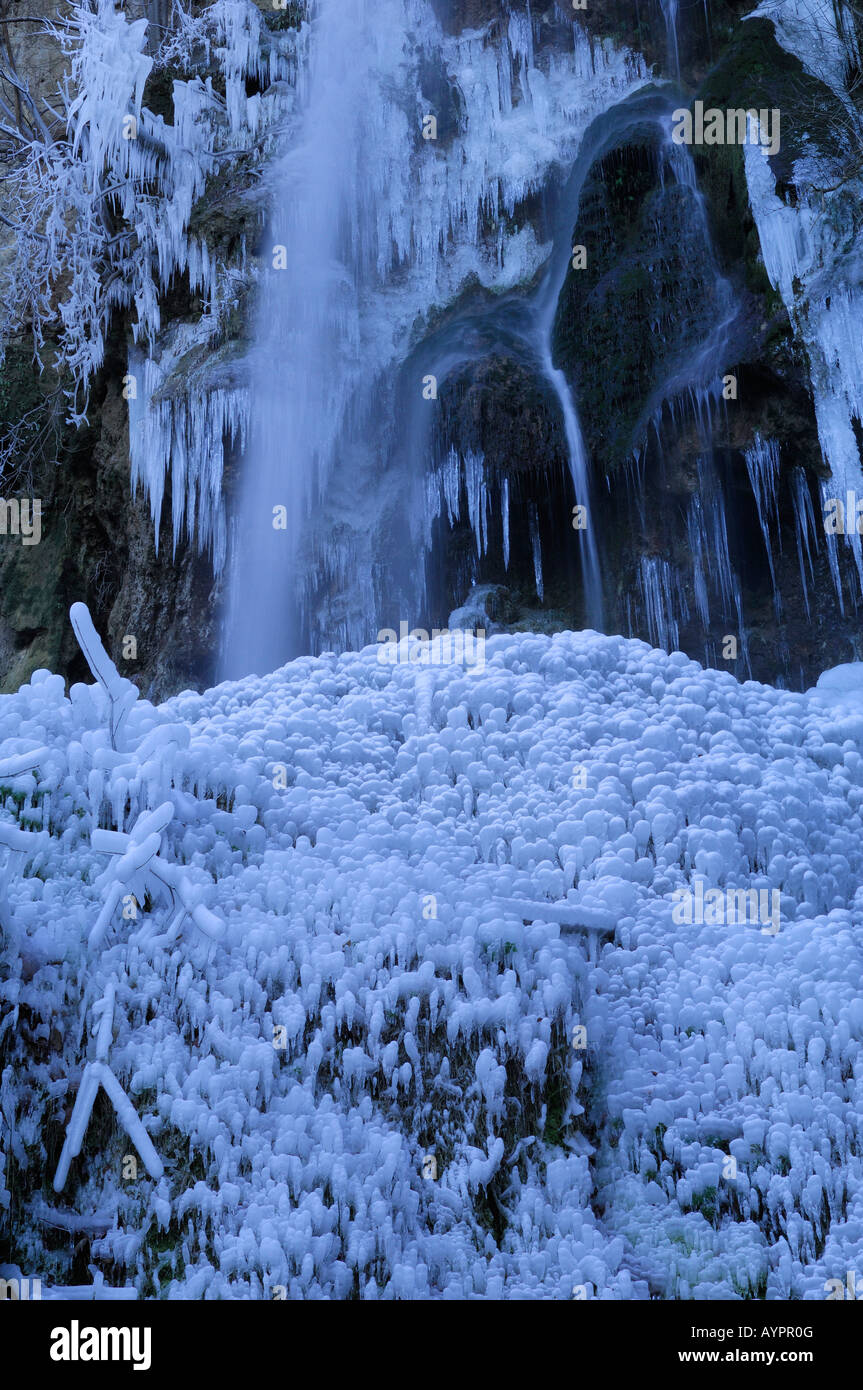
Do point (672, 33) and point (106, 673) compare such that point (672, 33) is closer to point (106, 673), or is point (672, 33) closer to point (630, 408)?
point (630, 408)

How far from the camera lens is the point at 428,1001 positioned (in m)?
5.27

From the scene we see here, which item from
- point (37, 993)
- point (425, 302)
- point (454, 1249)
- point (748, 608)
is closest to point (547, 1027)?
point (454, 1249)

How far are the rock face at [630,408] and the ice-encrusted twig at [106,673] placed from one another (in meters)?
7.62

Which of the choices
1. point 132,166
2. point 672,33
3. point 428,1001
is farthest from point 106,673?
point 672,33

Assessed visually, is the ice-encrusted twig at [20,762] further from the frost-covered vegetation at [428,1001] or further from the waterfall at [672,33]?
the waterfall at [672,33]

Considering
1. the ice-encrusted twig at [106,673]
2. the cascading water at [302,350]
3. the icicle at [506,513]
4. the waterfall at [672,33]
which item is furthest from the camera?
the waterfall at [672,33]

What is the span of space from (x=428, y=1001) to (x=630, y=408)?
372 inches

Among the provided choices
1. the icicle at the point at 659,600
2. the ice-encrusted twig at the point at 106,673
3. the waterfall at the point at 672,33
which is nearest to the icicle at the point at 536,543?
the icicle at the point at 659,600

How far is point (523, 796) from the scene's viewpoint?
638cm

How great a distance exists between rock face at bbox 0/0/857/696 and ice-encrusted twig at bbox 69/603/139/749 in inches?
300

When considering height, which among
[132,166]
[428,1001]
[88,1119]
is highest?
[132,166]

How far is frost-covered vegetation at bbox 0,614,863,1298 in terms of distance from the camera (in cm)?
450

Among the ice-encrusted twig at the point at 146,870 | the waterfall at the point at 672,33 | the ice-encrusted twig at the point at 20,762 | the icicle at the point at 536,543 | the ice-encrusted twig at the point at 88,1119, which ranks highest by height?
the waterfall at the point at 672,33

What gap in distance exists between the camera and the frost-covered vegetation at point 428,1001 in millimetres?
4496
